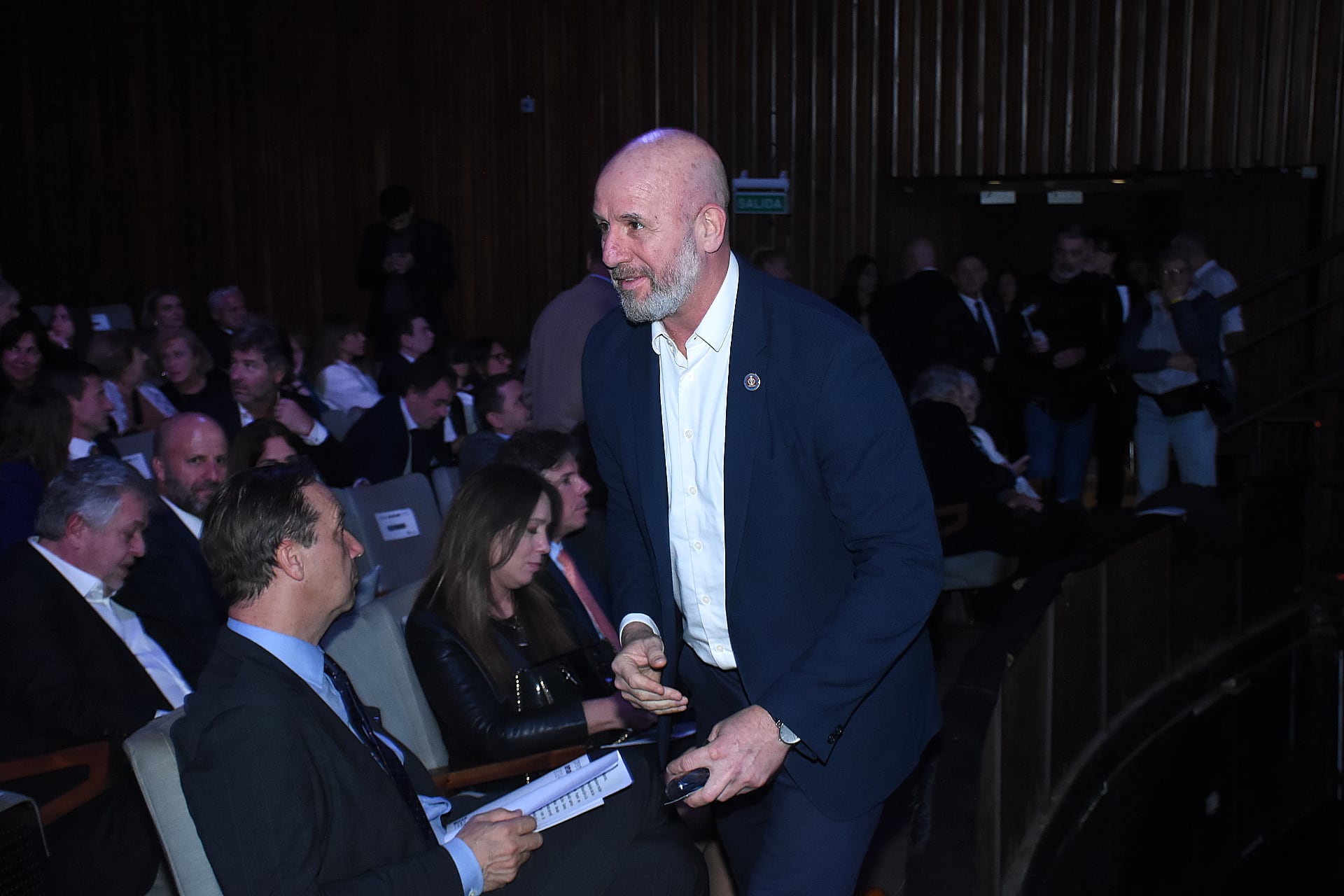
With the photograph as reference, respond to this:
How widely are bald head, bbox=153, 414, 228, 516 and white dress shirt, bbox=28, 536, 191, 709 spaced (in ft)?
1.88

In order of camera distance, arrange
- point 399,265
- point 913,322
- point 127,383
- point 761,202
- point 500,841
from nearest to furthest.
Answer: point 500,841, point 127,383, point 913,322, point 399,265, point 761,202

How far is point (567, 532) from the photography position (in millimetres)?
3330

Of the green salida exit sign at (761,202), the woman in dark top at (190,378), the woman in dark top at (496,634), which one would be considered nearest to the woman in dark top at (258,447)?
the woman in dark top at (496,634)

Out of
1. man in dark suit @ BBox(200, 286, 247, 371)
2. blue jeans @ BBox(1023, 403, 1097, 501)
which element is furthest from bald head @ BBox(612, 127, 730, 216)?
man in dark suit @ BBox(200, 286, 247, 371)

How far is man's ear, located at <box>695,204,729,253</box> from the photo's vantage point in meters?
1.46

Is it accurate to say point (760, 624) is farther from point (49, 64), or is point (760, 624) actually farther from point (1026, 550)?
point (49, 64)

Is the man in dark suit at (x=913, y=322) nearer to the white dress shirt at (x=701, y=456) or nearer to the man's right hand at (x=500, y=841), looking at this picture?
the man's right hand at (x=500, y=841)

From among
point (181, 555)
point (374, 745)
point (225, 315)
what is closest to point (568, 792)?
point (374, 745)

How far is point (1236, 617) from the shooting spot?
462cm

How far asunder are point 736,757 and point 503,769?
49.8 inches

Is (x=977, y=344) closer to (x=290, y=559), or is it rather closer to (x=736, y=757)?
(x=290, y=559)

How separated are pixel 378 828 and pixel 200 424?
2.06 meters

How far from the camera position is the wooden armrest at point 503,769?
8.07 feet

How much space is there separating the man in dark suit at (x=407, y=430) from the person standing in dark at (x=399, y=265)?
7.63ft
